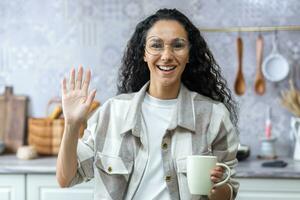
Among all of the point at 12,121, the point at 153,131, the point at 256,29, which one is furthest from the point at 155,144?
the point at 12,121

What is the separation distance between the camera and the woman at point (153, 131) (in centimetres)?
148

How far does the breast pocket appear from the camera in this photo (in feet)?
4.95

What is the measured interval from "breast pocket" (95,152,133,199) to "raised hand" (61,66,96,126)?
151 millimetres

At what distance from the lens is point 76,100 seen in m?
1.45

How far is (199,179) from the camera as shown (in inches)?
52.4

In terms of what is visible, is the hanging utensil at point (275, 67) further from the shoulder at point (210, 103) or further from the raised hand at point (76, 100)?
the raised hand at point (76, 100)

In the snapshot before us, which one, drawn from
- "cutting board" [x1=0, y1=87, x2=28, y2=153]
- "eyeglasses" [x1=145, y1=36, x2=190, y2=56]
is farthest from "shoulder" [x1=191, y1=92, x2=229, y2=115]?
"cutting board" [x1=0, y1=87, x2=28, y2=153]

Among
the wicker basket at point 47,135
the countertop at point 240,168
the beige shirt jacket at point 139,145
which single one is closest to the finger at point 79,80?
the beige shirt jacket at point 139,145

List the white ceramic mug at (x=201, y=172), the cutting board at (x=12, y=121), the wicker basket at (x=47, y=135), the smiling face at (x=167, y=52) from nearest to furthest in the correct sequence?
the white ceramic mug at (x=201, y=172)
the smiling face at (x=167, y=52)
the wicker basket at (x=47, y=135)
the cutting board at (x=12, y=121)

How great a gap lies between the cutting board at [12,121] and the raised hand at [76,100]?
4.64 ft

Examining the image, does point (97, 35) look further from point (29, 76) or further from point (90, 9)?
point (29, 76)

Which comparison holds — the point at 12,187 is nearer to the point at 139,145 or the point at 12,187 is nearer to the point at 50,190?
the point at 50,190

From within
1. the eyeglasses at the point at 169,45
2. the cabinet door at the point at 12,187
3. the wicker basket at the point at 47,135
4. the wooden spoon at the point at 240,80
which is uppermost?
the eyeglasses at the point at 169,45

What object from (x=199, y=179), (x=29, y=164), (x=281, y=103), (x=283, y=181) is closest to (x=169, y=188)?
(x=199, y=179)
